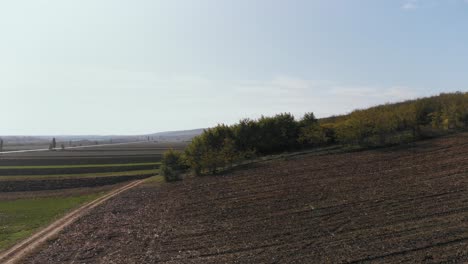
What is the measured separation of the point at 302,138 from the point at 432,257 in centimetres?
3018

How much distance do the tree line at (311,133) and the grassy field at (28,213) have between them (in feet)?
29.6

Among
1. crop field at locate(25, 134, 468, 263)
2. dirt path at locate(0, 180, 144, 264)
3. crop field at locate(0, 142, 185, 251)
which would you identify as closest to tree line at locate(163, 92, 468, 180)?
crop field at locate(25, 134, 468, 263)

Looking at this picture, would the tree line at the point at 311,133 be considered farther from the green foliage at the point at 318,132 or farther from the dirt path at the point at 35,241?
Result: the dirt path at the point at 35,241

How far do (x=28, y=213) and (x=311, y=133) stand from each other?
992 inches

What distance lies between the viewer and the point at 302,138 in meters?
41.0

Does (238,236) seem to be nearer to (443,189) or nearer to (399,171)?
(443,189)

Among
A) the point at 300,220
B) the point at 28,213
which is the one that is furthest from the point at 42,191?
the point at 300,220

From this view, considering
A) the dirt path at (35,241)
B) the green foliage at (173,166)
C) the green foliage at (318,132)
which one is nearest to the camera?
the dirt path at (35,241)

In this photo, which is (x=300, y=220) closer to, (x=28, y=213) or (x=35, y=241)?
(x=35, y=241)

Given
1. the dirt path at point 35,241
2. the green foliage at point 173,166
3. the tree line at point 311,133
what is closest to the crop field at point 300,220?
the dirt path at point 35,241

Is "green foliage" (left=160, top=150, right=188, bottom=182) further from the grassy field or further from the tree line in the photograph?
the grassy field

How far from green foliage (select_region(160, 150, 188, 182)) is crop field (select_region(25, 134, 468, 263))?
689 centimetres

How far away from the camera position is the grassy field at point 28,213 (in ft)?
68.2

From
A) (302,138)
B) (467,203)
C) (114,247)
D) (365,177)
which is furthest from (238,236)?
(302,138)
